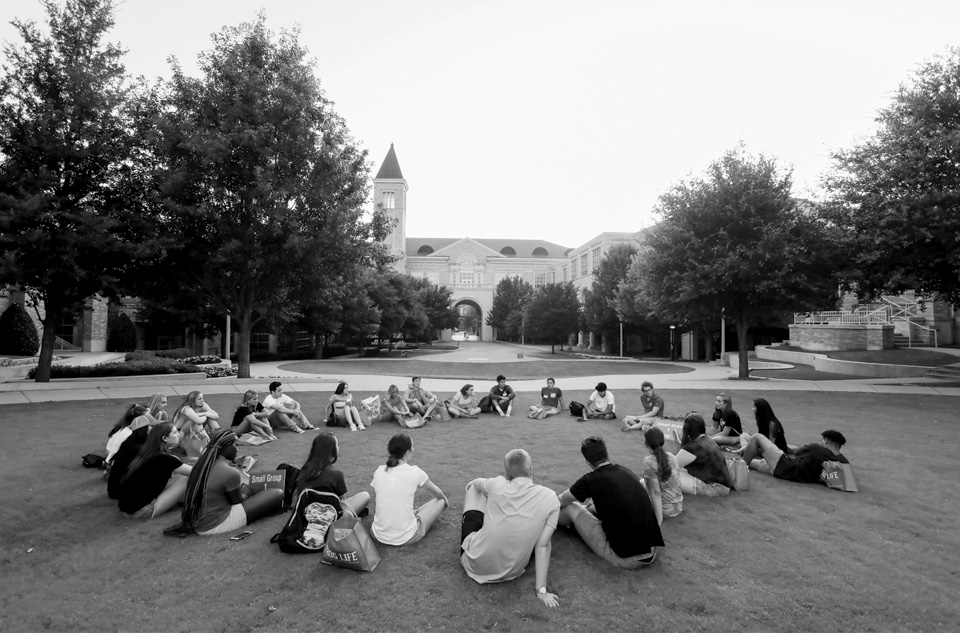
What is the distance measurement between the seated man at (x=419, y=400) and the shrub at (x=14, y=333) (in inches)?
1057

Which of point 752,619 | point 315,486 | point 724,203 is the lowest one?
point 752,619

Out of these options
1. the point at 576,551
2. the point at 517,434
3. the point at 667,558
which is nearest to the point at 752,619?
the point at 667,558

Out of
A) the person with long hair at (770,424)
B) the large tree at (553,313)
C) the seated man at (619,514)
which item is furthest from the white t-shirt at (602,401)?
the large tree at (553,313)

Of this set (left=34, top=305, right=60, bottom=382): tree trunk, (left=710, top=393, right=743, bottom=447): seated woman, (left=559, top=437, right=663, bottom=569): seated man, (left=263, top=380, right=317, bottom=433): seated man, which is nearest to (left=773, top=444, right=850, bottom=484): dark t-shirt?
(left=710, top=393, right=743, bottom=447): seated woman

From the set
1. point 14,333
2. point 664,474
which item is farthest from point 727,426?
point 14,333

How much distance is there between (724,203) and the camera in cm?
2100

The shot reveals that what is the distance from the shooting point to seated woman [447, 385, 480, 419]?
12883mm

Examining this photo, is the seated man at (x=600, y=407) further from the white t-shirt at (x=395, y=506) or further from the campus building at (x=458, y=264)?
the campus building at (x=458, y=264)

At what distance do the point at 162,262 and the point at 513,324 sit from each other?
52.4m

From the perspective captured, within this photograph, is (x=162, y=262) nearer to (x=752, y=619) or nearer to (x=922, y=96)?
(x=752, y=619)

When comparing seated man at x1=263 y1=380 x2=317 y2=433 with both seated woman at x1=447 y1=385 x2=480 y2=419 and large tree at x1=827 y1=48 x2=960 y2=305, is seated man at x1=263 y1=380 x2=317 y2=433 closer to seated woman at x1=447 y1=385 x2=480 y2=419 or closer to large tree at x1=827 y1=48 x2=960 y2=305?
seated woman at x1=447 y1=385 x2=480 y2=419

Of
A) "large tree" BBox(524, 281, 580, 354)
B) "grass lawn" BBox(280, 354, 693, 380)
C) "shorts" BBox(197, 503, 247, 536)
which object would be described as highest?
"large tree" BBox(524, 281, 580, 354)

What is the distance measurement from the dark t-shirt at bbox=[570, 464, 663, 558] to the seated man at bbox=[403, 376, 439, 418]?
7771 millimetres

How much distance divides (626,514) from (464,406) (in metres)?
8.68
